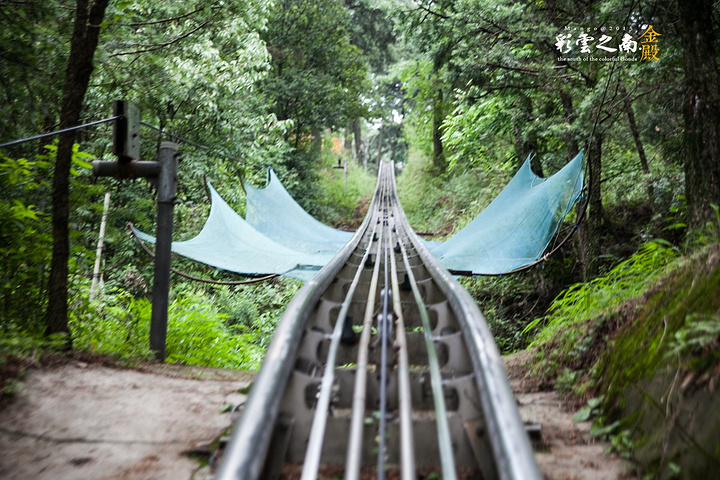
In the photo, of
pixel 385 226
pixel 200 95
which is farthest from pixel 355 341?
pixel 200 95

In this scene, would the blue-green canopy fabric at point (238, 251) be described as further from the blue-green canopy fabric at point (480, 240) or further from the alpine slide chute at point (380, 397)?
the alpine slide chute at point (380, 397)

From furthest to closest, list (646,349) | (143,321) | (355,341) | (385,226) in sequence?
(385,226), (143,321), (355,341), (646,349)

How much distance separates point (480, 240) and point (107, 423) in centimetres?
441

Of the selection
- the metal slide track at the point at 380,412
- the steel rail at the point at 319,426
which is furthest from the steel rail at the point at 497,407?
the steel rail at the point at 319,426

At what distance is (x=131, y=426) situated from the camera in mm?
2291

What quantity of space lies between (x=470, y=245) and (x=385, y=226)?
14.4 feet

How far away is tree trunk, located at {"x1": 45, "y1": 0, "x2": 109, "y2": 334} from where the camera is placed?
3303mm

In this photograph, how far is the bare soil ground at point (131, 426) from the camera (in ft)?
6.23

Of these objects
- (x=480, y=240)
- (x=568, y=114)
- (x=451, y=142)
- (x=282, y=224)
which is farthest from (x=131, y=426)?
(x=451, y=142)

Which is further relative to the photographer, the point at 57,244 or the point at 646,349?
the point at 57,244

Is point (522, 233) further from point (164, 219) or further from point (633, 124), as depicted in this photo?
point (164, 219)

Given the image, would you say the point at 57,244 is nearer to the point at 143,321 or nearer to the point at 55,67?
the point at 143,321

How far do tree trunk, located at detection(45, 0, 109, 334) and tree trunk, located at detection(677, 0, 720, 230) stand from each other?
13.1ft

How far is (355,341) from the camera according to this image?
9.46 feet
